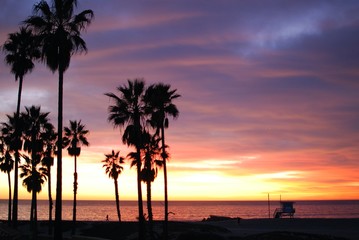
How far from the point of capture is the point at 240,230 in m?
65.2

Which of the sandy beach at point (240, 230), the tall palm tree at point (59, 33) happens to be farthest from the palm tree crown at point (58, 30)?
the sandy beach at point (240, 230)

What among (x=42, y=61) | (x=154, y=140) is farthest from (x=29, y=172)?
(x=42, y=61)

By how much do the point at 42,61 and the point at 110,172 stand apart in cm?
4887

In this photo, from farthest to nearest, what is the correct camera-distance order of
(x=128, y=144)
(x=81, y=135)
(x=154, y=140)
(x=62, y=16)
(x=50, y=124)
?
(x=81, y=135), (x=50, y=124), (x=154, y=140), (x=128, y=144), (x=62, y=16)

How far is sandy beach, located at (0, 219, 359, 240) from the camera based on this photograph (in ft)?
152

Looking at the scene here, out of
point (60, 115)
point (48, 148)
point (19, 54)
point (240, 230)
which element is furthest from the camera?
point (240, 230)

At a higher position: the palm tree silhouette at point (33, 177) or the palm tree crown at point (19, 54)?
the palm tree crown at point (19, 54)

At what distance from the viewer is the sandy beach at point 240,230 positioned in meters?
46.4

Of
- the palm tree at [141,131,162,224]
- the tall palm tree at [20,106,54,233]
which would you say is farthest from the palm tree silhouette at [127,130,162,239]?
the tall palm tree at [20,106,54,233]

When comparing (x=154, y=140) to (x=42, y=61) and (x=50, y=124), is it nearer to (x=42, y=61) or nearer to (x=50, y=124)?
(x=50, y=124)

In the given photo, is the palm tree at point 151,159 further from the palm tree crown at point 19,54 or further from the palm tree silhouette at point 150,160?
the palm tree crown at point 19,54

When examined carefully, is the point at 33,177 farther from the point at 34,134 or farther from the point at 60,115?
the point at 60,115

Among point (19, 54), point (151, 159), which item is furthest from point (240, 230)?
point (19, 54)

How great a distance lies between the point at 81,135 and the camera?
207 feet
